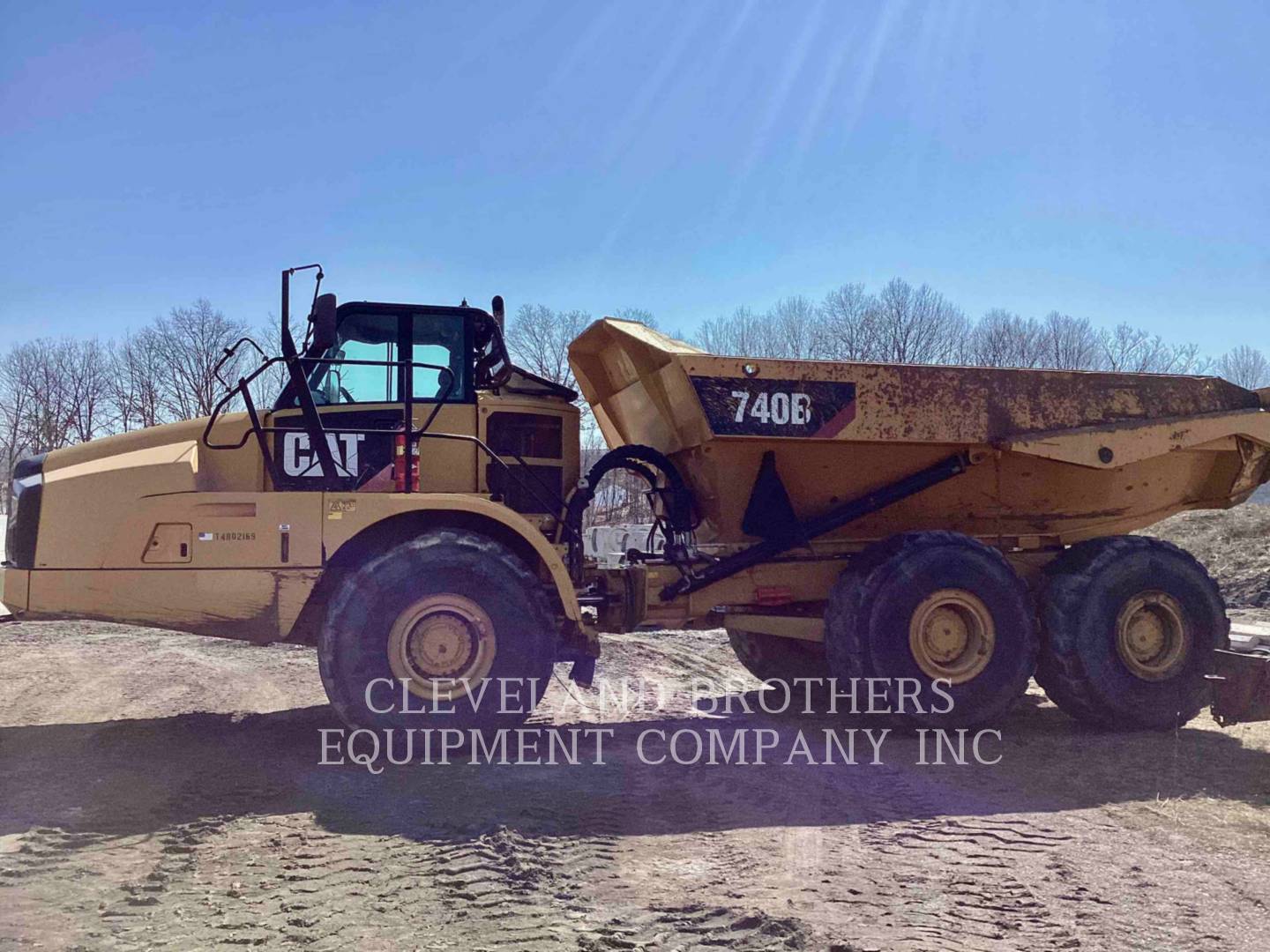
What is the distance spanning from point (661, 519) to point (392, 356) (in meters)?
2.31

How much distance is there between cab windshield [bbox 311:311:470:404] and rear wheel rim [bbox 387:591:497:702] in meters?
1.47

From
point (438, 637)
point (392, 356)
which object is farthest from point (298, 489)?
point (438, 637)

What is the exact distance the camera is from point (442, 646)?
589 centimetres

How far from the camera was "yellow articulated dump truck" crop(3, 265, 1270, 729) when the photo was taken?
19.2ft

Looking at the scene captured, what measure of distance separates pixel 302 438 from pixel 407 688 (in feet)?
5.65

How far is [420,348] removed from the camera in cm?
678

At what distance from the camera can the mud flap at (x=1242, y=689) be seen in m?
6.68

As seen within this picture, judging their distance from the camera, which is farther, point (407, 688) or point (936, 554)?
point (936, 554)

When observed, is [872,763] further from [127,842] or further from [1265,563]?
[1265,563]

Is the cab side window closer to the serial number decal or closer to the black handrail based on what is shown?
the black handrail

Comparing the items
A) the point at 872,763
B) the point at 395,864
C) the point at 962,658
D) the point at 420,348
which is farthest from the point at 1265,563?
the point at 395,864

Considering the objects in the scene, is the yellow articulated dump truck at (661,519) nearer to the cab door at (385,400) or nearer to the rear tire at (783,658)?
the cab door at (385,400)

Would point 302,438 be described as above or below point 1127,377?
below

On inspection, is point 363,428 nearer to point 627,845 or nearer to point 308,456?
point 308,456
